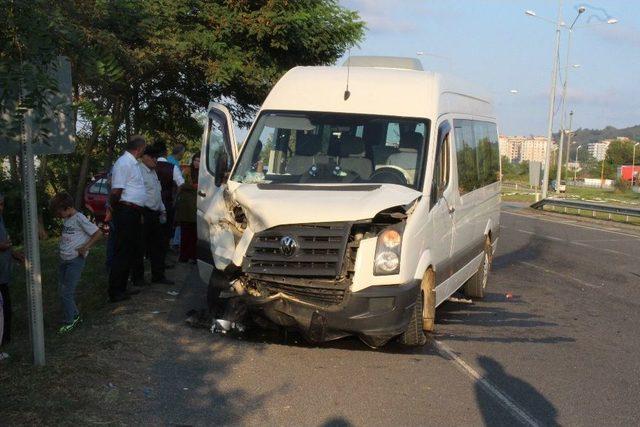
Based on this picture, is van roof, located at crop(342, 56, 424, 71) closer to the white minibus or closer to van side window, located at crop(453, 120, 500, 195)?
the white minibus

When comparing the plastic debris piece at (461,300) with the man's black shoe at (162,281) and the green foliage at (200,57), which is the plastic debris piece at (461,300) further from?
the green foliage at (200,57)

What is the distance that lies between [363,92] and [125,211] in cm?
296

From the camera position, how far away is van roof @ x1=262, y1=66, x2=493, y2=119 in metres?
8.49

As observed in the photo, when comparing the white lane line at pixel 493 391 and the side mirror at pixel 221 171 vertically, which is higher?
the side mirror at pixel 221 171

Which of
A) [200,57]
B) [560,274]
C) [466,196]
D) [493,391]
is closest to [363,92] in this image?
[466,196]

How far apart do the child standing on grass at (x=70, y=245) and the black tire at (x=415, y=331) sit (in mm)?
3152

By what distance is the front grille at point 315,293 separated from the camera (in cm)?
705

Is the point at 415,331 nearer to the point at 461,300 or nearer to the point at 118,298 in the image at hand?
the point at 118,298

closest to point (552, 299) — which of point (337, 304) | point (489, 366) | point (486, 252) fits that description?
point (486, 252)

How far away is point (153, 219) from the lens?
395 inches

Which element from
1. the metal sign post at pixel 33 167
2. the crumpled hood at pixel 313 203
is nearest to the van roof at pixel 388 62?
the crumpled hood at pixel 313 203

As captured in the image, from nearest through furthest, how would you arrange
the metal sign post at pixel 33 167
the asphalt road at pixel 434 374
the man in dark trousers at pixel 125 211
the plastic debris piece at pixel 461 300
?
the asphalt road at pixel 434 374
the metal sign post at pixel 33 167
the man in dark trousers at pixel 125 211
the plastic debris piece at pixel 461 300

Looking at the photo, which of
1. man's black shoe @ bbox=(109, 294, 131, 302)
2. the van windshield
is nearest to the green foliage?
man's black shoe @ bbox=(109, 294, 131, 302)

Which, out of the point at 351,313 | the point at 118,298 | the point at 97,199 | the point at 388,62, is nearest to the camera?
the point at 351,313
